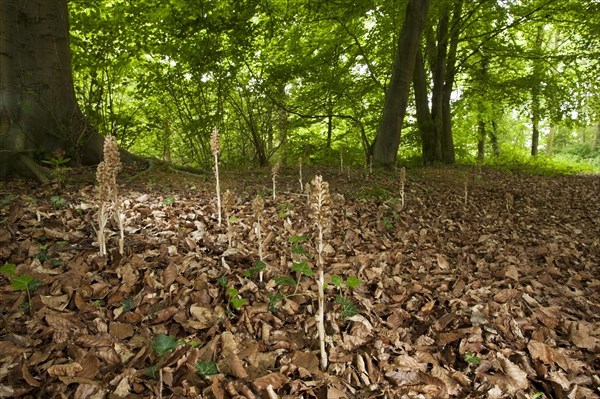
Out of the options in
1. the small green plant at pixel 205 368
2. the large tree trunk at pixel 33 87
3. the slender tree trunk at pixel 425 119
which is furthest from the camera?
the slender tree trunk at pixel 425 119

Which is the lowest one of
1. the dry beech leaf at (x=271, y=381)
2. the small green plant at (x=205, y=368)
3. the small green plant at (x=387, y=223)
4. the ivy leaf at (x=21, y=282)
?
the dry beech leaf at (x=271, y=381)

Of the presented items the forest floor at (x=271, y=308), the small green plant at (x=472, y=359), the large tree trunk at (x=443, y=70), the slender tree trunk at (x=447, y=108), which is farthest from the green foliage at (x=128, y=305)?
the slender tree trunk at (x=447, y=108)

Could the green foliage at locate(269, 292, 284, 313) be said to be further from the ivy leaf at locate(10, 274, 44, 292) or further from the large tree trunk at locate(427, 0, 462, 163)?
the large tree trunk at locate(427, 0, 462, 163)

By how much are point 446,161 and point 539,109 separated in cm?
322

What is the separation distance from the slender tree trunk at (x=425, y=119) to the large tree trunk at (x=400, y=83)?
2.95 metres

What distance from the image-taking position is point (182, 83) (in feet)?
27.2

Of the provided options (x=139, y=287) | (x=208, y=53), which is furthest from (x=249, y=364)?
(x=208, y=53)

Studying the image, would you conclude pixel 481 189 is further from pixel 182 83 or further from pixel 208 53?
pixel 182 83

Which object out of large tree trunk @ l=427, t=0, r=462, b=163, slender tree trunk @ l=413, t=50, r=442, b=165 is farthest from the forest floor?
large tree trunk @ l=427, t=0, r=462, b=163

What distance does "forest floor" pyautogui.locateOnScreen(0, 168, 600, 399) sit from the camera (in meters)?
1.86

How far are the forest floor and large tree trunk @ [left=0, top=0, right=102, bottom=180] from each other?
60 centimetres

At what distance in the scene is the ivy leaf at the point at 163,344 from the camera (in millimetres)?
1874

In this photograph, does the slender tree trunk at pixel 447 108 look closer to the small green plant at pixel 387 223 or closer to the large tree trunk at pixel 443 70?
the large tree trunk at pixel 443 70

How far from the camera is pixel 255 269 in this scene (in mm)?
2791
